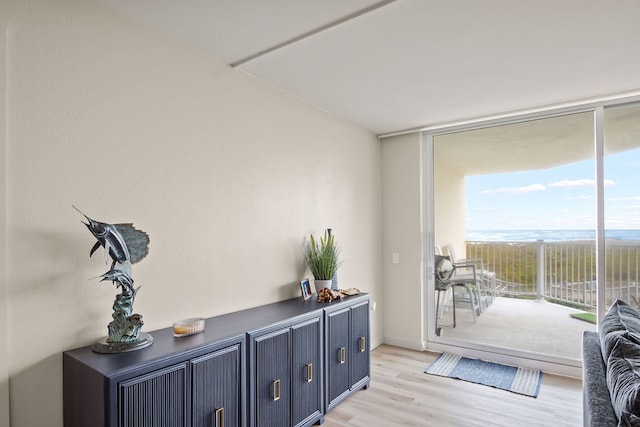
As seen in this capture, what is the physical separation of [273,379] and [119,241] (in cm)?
125

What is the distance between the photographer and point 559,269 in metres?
3.53

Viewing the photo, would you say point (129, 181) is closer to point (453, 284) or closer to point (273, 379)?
point (273, 379)

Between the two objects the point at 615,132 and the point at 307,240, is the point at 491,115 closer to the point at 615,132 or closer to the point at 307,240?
the point at 615,132

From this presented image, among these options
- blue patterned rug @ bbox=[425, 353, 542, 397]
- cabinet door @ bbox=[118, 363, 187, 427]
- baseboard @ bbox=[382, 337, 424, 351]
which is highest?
cabinet door @ bbox=[118, 363, 187, 427]

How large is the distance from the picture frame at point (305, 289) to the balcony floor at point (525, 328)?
1.96m

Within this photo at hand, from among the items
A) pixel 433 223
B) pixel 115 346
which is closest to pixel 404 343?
pixel 433 223

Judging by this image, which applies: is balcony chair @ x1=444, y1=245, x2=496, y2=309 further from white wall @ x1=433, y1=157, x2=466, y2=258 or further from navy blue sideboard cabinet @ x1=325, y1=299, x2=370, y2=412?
navy blue sideboard cabinet @ x1=325, y1=299, x2=370, y2=412

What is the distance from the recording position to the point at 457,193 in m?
4.12

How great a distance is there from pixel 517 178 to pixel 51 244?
3948 millimetres

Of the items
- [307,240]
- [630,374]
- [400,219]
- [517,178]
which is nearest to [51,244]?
[307,240]

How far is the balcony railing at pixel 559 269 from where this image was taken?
3.17 metres

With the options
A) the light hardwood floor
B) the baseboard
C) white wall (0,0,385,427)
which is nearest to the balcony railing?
the light hardwood floor

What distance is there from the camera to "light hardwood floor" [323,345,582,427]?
2.65 meters

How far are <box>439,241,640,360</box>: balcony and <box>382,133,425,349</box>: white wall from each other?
0.48 meters
